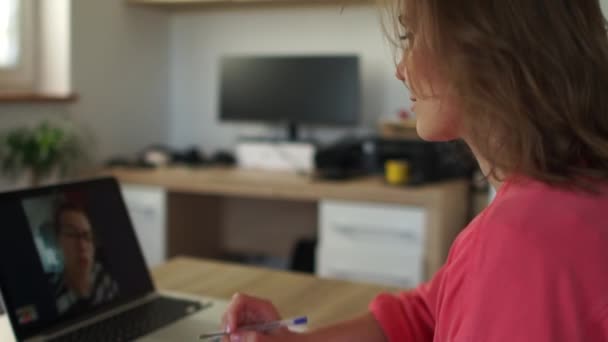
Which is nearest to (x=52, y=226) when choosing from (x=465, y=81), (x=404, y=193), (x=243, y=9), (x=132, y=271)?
(x=132, y=271)

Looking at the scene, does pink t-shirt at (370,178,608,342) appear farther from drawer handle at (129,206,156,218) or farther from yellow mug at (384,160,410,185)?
drawer handle at (129,206,156,218)

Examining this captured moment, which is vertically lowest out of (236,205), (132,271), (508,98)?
(236,205)

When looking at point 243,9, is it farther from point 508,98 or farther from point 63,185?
point 508,98

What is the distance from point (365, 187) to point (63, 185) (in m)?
1.63

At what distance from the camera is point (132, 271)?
119cm

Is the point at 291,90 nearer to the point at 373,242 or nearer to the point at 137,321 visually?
the point at 373,242

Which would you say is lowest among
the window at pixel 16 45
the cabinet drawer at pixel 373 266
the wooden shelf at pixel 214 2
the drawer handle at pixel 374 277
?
the drawer handle at pixel 374 277

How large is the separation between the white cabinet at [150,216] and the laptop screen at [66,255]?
5.75 feet

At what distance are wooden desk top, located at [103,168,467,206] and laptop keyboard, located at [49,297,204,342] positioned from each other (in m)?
1.47

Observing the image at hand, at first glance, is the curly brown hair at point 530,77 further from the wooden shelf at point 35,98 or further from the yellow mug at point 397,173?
the wooden shelf at point 35,98

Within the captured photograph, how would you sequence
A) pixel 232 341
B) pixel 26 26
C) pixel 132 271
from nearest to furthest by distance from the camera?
pixel 232 341 → pixel 132 271 → pixel 26 26

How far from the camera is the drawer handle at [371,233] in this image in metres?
2.57

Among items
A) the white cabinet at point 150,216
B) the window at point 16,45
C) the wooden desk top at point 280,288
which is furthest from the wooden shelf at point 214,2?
the wooden desk top at point 280,288

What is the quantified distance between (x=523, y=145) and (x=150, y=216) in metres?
2.46
